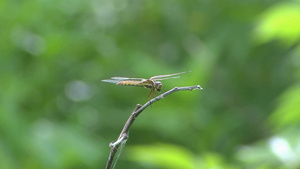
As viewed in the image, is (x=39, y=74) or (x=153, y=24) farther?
(x=153, y=24)

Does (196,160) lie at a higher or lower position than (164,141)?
lower

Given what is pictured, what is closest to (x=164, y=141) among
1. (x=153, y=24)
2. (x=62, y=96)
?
(x=62, y=96)

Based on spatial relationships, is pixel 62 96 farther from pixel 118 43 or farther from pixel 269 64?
pixel 269 64

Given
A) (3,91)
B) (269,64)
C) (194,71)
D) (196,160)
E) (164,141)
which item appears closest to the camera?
(196,160)

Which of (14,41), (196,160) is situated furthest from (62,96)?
(196,160)

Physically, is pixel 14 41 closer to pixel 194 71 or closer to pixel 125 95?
pixel 125 95

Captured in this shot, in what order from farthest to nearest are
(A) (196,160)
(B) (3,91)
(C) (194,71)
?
(C) (194,71) < (B) (3,91) < (A) (196,160)


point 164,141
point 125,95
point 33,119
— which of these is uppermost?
point 125,95
